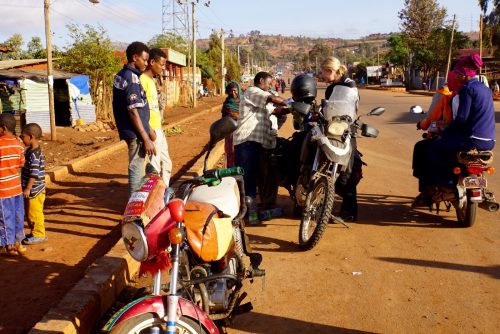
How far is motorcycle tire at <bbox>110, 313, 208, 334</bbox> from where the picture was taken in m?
2.59

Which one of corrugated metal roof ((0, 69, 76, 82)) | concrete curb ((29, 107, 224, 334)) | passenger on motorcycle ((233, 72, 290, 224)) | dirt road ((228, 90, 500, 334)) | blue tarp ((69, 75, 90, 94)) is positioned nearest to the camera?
concrete curb ((29, 107, 224, 334))

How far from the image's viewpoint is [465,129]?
598 centimetres

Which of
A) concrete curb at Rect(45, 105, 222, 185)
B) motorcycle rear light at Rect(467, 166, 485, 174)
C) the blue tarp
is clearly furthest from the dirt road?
the blue tarp

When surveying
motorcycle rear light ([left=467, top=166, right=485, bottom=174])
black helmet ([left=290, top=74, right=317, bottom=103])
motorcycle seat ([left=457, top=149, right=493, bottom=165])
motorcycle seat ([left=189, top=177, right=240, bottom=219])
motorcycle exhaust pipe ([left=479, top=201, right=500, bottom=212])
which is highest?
black helmet ([left=290, top=74, right=317, bottom=103])

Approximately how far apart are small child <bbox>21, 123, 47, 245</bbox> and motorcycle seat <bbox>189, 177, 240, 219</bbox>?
2.91m

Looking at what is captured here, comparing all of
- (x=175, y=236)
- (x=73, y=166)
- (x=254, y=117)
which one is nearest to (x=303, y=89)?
(x=254, y=117)

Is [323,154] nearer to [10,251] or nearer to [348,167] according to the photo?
[348,167]

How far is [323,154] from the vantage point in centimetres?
569

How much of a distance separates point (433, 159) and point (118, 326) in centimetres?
463

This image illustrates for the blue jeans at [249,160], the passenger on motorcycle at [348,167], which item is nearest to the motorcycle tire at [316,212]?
the passenger on motorcycle at [348,167]

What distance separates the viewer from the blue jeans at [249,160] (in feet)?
20.9

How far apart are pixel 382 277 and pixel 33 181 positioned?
353 cm

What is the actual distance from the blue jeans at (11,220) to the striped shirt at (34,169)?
242 millimetres

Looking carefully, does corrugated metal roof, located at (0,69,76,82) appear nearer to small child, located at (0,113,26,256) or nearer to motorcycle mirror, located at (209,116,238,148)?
small child, located at (0,113,26,256)
